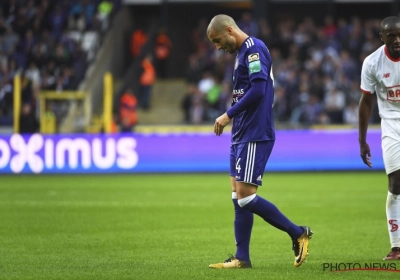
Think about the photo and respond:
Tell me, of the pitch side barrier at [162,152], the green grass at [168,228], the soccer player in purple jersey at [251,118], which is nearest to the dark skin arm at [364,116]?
the green grass at [168,228]

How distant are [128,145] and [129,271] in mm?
15275

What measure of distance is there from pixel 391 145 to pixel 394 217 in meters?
0.72

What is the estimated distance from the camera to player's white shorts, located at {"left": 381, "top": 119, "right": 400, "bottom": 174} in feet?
29.6

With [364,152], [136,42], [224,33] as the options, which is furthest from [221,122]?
[136,42]

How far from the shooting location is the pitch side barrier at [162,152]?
22.9 m

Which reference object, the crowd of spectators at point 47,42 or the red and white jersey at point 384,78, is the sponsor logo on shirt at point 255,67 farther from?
the crowd of spectators at point 47,42

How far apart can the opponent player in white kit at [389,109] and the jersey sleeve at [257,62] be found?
1.32 m

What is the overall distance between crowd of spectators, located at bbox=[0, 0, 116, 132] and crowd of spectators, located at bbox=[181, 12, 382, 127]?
3800 mm

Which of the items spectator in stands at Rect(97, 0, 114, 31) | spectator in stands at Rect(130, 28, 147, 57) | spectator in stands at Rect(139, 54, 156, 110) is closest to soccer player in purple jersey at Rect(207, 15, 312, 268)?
spectator in stands at Rect(139, 54, 156, 110)

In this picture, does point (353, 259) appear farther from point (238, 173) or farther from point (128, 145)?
point (128, 145)

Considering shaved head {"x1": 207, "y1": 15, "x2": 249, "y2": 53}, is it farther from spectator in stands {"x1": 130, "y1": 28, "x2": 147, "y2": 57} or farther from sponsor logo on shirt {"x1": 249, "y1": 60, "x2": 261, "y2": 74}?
spectator in stands {"x1": 130, "y1": 28, "x2": 147, "y2": 57}

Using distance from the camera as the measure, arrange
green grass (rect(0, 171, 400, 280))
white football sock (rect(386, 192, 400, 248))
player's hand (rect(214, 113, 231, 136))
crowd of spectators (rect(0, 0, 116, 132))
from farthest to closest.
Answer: crowd of spectators (rect(0, 0, 116, 132)), white football sock (rect(386, 192, 400, 248)), green grass (rect(0, 171, 400, 280)), player's hand (rect(214, 113, 231, 136))

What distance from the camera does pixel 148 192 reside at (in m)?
18.0

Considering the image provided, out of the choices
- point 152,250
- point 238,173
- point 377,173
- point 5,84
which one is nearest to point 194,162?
point 377,173
